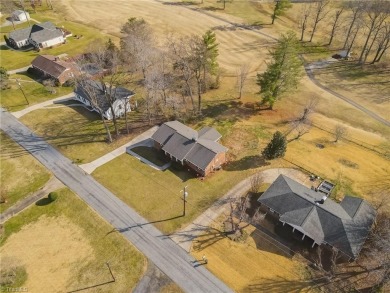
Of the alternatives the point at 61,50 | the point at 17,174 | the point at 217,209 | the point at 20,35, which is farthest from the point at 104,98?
the point at 20,35

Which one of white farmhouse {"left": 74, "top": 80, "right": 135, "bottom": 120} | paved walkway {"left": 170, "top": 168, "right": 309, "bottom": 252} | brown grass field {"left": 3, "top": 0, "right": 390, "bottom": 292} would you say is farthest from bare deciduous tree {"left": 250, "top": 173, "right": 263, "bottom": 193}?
white farmhouse {"left": 74, "top": 80, "right": 135, "bottom": 120}

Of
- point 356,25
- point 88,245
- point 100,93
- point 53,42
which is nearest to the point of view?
point 88,245

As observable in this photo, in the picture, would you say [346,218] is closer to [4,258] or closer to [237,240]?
[237,240]

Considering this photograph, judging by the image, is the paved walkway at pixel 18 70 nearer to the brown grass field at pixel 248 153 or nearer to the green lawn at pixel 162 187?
the brown grass field at pixel 248 153

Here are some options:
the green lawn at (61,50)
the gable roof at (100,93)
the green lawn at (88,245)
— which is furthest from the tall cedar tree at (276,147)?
the green lawn at (61,50)

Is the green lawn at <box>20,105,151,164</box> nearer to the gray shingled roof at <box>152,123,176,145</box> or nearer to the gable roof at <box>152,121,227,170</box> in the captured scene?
the gray shingled roof at <box>152,123,176,145</box>

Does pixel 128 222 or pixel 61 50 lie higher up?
pixel 61 50

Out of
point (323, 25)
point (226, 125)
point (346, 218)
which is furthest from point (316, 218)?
point (323, 25)

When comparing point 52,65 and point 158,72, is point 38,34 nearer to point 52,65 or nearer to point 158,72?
point 52,65
